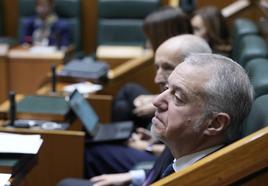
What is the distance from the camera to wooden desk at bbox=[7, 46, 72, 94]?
13.8 ft

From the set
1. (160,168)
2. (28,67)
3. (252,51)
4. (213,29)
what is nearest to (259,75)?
(160,168)

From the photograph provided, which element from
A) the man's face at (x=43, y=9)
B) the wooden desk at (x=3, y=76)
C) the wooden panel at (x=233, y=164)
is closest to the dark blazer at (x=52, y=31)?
the man's face at (x=43, y=9)

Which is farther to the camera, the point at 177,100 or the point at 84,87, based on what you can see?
the point at 84,87

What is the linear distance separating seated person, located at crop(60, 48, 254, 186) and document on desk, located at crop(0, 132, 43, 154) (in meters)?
0.41

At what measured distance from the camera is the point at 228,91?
1105 mm

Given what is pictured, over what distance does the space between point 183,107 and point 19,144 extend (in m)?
0.54

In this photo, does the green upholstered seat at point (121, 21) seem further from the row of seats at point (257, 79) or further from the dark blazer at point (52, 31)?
the row of seats at point (257, 79)

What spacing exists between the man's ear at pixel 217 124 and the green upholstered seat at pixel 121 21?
4.25 m

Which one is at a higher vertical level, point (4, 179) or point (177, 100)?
point (177, 100)

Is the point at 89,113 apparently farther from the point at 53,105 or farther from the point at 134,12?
the point at 134,12

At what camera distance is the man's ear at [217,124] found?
111cm

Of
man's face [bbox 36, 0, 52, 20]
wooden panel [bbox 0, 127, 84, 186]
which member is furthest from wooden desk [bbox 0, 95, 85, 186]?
man's face [bbox 36, 0, 52, 20]

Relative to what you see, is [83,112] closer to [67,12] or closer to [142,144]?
[142,144]

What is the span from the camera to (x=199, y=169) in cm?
97
